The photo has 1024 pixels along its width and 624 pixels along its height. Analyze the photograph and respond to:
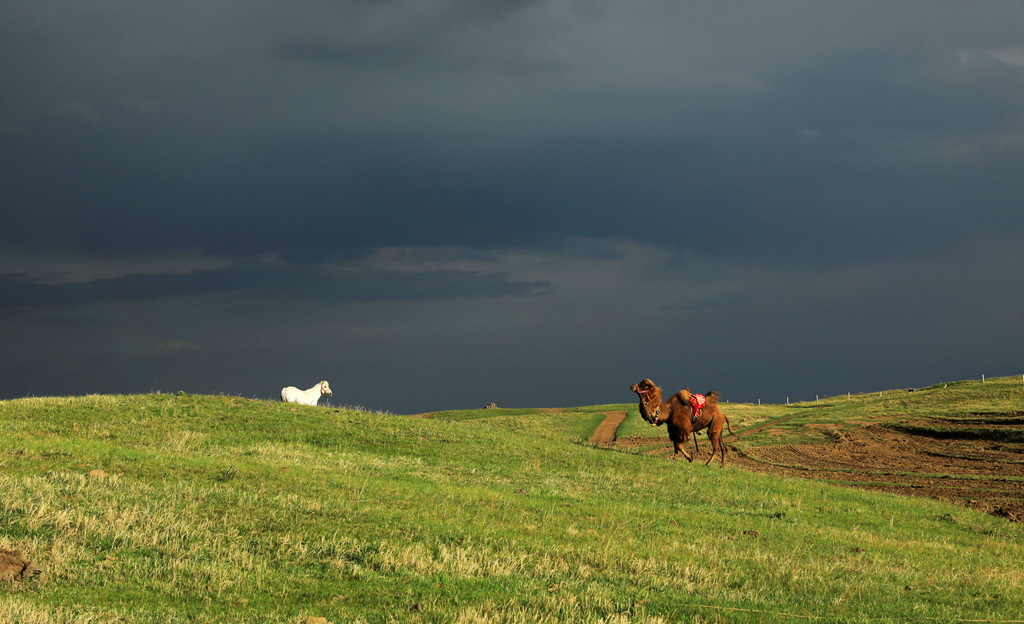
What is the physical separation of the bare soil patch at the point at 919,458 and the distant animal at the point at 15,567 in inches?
955

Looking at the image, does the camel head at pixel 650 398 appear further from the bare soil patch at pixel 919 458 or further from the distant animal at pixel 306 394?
the distant animal at pixel 306 394

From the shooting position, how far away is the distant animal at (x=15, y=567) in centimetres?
797

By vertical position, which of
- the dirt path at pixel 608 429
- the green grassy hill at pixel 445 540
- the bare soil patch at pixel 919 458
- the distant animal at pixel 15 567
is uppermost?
the distant animal at pixel 15 567

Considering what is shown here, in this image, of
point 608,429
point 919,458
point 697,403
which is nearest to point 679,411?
point 697,403

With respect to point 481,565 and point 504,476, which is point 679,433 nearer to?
point 504,476

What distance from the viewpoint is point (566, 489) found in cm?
1884

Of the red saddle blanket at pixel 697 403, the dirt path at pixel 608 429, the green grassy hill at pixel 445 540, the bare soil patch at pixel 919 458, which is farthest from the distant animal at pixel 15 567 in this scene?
the dirt path at pixel 608 429

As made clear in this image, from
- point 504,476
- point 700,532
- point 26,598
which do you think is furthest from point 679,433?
point 26,598

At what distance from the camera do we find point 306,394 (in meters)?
35.0

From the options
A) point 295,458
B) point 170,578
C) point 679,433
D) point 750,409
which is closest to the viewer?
point 170,578

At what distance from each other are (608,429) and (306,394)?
19.2 meters

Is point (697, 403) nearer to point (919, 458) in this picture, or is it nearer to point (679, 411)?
point (679, 411)

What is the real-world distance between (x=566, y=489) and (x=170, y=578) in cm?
1209

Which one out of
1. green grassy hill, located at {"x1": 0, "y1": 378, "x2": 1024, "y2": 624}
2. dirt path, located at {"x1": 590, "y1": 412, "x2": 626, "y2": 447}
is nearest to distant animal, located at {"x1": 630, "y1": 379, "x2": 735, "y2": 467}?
green grassy hill, located at {"x1": 0, "y1": 378, "x2": 1024, "y2": 624}
